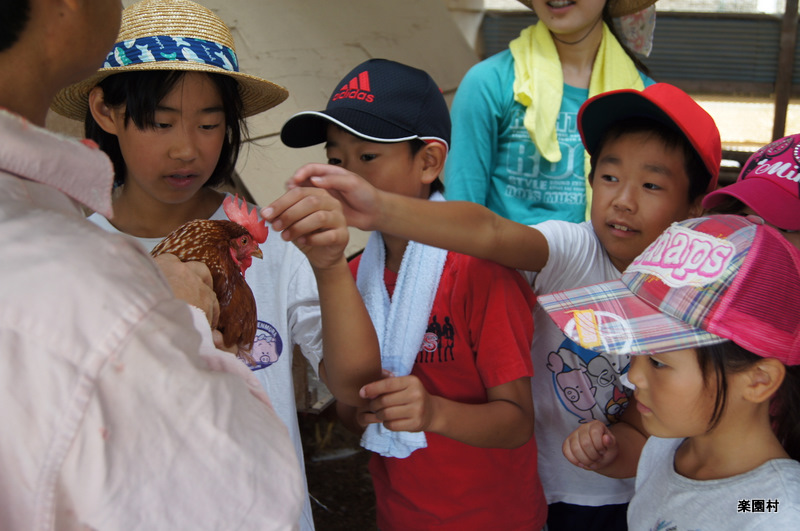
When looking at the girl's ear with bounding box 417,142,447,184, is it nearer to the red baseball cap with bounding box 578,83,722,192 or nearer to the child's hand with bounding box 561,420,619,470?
the red baseball cap with bounding box 578,83,722,192

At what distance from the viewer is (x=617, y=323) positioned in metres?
1.47

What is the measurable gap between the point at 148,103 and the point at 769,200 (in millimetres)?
1730

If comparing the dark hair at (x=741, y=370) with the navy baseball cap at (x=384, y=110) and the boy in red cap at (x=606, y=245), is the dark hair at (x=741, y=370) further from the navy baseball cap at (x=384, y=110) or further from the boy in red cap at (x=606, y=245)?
the navy baseball cap at (x=384, y=110)

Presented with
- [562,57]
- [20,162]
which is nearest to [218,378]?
[20,162]

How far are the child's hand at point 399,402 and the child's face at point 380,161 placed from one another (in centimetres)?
59

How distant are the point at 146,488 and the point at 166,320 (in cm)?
18

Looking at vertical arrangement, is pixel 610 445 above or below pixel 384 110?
below

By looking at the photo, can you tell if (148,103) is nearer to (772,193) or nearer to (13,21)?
(13,21)

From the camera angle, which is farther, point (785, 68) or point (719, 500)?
point (785, 68)

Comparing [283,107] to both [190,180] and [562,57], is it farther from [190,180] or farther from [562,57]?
A: [190,180]

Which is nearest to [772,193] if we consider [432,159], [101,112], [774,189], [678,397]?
[774,189]

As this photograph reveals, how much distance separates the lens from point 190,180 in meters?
1.87

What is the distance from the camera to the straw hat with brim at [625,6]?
2848mm

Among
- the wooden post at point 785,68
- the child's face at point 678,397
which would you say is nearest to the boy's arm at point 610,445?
the child's face at point 678,397
